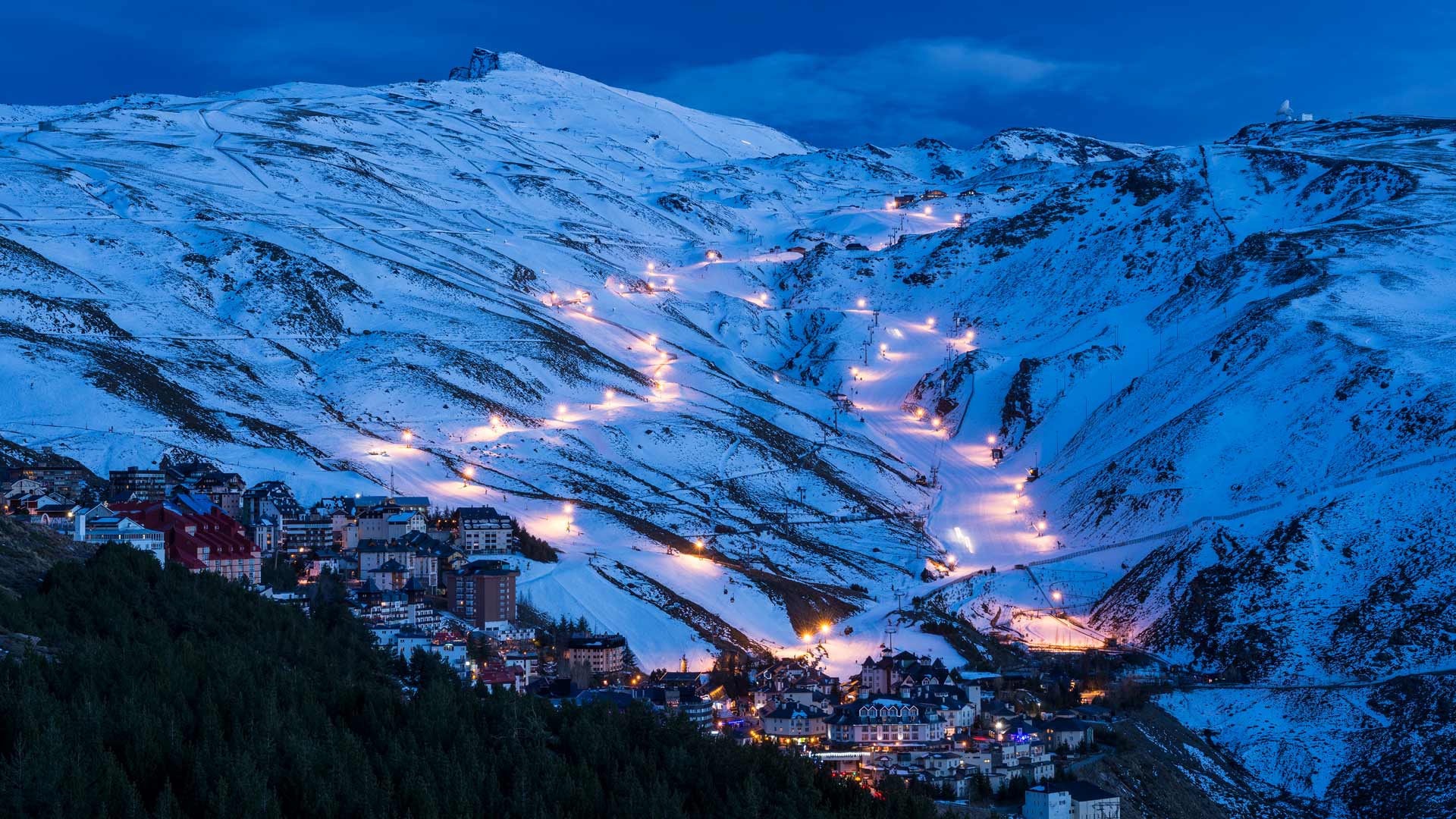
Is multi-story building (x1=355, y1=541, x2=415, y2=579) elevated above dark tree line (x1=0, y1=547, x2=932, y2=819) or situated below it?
above

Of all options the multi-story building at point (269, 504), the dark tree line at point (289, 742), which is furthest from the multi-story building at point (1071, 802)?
the multi-story building at point (269, 504)

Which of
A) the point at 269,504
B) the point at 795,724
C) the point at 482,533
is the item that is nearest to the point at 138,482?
the point at 269,504

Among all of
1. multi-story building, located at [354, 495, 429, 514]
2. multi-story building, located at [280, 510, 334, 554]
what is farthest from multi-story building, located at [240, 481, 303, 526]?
multi-story building, located at [354, 495, 429, 514]

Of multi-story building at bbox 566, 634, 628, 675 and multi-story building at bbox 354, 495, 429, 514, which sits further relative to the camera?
multi-story building at bbox 354, 495, 429, 514

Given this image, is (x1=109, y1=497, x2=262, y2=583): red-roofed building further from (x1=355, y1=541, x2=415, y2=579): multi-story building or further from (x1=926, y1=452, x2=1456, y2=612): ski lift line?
(x1=926, y1=452, x2=1456, y2=612): ski lift line

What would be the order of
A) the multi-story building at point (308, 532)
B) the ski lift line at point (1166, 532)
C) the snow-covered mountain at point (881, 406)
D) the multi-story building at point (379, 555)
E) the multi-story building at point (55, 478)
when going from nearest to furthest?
the multi-story building at point (379, 555)
the snow-covered mountain at point (881, 406)
the multi-story building at point (55, 478)
the multi-story building at point (308, 532)
the ski lift line at point (1166, 532)

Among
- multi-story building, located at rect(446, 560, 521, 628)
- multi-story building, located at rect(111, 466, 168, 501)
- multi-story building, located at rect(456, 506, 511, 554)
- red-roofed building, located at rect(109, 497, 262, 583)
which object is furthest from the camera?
multi-story building, located at rect(111, 466, 168, 501)

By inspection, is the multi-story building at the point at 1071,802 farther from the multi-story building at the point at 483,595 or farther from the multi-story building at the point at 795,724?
the multi-story building at the point at 483,595
